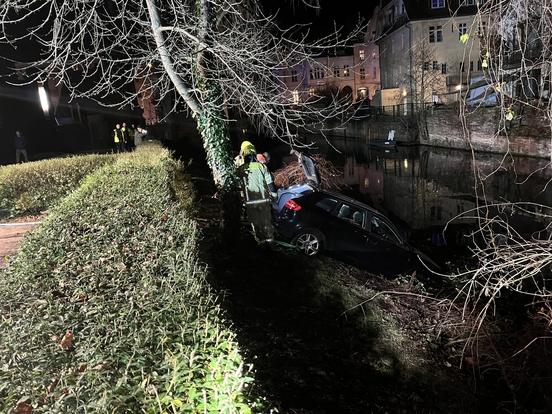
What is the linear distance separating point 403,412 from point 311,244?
4.38 meters

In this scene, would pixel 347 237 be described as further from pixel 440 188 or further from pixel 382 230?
pixel 440 188

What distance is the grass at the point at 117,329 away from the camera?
232 centimetres

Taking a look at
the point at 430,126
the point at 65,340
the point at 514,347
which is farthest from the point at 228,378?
the point at 430,126

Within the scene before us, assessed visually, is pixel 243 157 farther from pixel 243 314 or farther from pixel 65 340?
pixel 65 340

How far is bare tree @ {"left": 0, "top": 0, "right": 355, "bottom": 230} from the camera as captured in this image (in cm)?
769

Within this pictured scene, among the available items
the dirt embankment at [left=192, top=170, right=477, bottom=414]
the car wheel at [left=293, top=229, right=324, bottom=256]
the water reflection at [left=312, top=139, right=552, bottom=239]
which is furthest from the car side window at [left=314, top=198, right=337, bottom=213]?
the water reflection at [left=312, top=139, right=552, bottom=239]

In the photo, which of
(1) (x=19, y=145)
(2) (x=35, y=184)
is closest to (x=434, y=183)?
(2) (x=35, y=184)

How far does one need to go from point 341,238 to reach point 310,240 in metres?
0.62

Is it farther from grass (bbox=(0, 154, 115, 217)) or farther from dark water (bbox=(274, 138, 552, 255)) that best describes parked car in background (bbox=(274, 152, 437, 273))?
grass (bbox=(0, 154, 115, 217))

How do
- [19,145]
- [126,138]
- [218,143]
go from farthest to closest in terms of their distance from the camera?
[126,138]
[19,145]
[218,143]

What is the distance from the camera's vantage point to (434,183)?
2356 centimetres

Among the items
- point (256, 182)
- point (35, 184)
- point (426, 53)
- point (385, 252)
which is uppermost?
point (426, 53)

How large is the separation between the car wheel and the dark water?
3402 millimetres

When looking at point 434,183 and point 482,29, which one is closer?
point 482,29
